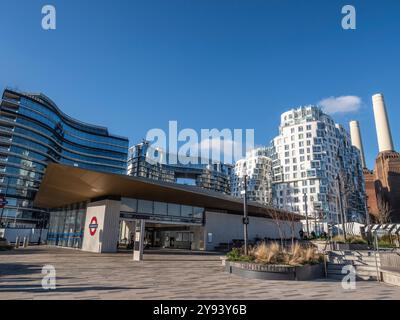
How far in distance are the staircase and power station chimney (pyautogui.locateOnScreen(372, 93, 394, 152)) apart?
10385 cm

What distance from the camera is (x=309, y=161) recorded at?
3839 inches

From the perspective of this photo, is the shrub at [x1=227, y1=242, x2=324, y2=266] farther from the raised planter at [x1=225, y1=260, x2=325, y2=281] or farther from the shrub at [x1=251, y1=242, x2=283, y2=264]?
the raised planter at [x1=225, y1=260, x2=325, y2=281]

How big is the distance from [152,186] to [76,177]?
5.87 meters

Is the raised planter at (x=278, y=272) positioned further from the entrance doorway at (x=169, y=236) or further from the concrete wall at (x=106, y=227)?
the entrance doorway at (x=169, y=236)

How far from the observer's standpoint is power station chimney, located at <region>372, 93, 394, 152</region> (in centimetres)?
10281

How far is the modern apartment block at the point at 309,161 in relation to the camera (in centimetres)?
9475

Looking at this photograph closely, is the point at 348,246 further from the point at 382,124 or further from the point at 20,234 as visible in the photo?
the point at 382,124

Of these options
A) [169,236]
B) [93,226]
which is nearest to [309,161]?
[169,236]

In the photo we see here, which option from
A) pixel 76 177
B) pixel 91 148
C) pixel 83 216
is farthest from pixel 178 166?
pixel 76 177

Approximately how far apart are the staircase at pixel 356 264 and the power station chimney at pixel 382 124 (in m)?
104

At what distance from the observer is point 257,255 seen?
45.8 feet

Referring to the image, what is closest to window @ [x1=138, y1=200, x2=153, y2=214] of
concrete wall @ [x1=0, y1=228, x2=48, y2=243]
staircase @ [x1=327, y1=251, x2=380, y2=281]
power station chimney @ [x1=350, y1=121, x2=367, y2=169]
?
staircase @ [x1=327, y1=251, x2=380, y2=281]

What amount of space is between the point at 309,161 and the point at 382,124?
31.8 meters
